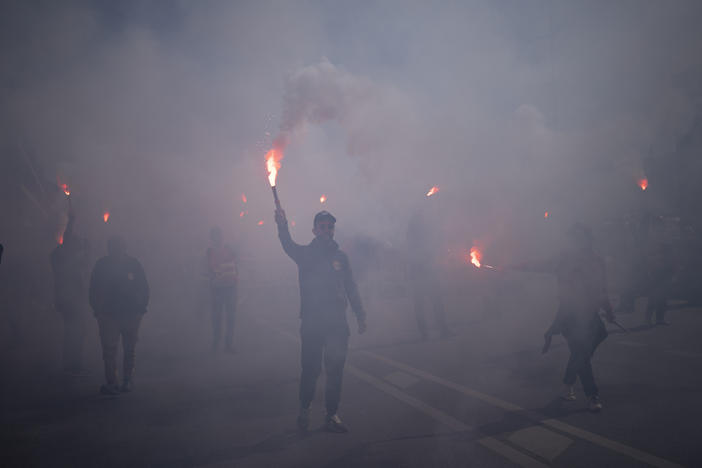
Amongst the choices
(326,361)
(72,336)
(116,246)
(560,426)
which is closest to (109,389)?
(72,336)

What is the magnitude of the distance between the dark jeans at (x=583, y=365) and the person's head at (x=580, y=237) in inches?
39.7

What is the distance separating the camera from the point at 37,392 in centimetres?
539

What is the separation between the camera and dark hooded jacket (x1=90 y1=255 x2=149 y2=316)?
5250 mm

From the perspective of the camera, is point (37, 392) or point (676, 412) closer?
point (676, 412)

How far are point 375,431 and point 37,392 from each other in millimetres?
4273

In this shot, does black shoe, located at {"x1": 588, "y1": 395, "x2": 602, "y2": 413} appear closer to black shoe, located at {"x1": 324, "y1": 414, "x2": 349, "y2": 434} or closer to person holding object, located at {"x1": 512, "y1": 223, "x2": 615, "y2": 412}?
person holding object, located at {"x1": 512, "y1": 223, "x2": 615, "y2": 412}

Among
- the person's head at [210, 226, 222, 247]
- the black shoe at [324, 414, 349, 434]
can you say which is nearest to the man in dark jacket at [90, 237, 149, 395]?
the person's head at [210, 226, 222, 247]

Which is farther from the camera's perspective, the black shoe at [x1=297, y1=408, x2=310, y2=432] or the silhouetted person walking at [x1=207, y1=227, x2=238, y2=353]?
the silhouetted person walking at [x1=207, y1=227, x2=238, y2=353]

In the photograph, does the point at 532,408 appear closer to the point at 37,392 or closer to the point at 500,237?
the point at 37,392

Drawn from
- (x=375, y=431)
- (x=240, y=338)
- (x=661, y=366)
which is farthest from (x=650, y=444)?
(x=240, y=338)

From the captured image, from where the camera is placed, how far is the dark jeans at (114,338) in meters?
5.25

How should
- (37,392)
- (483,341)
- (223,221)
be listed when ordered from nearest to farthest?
(37,392) → (483,341) → (223,221)

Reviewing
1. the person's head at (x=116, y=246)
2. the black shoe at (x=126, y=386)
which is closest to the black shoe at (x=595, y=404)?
the black shoe at (x=126, y=386)

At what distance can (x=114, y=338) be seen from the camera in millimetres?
5281
